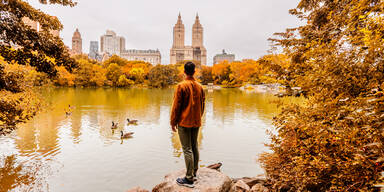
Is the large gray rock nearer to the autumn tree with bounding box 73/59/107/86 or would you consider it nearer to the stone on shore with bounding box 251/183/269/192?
the stone on shore with bounding box 251/183/269/192

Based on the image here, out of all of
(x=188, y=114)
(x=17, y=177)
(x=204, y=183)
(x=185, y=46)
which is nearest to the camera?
(x=188, y=114)

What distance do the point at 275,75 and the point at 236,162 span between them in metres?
3.59

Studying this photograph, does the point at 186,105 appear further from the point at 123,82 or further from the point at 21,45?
the point at 123,82

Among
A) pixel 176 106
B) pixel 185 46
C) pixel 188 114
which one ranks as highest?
pixel 185 46

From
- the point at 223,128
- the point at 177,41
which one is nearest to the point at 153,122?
the point at 223,128

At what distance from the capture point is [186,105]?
11.4 feet

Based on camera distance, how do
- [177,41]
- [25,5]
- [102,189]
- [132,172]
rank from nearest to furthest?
[25,5] < [102,189] < [132,172] < [177,41]

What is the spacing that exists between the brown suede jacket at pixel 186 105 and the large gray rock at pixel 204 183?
1104 mm

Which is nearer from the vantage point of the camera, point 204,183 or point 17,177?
point 204,183

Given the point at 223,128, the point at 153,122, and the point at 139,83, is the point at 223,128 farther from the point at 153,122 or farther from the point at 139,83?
the point at 139,83

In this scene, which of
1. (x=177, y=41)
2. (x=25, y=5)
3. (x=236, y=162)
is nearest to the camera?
(x=25, y=5)

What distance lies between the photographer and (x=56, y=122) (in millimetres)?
13062

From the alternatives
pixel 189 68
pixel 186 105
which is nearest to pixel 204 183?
pixel 186 105

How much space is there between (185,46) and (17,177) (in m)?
158
